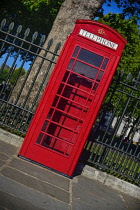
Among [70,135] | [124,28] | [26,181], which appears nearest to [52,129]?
[70,135]

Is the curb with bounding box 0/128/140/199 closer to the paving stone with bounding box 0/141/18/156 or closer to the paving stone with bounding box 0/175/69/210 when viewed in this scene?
the paving stone with bounding box 0/141/18/156

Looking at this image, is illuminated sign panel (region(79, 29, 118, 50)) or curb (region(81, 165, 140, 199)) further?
curb (region(81, 165, 140, 199))

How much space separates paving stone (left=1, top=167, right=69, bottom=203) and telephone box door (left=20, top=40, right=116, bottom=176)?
85 cm

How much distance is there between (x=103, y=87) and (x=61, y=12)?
162 inches

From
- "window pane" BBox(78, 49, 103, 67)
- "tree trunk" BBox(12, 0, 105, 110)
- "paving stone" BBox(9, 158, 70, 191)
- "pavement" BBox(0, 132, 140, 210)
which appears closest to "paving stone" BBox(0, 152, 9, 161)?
"pavement" BBox(0, 132, 140, 210)

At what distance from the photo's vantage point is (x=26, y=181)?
10.7 feet

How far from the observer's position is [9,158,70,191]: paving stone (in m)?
3.71

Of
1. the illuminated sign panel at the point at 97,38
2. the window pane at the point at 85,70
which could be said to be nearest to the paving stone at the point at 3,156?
the window pane at the point at 85,70

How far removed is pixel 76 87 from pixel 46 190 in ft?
6.59

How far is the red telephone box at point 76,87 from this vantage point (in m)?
4.28

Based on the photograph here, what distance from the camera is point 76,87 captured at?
4.31 meters

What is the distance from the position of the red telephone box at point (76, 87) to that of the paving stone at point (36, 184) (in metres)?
0.87

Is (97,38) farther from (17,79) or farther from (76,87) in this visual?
(17,79)

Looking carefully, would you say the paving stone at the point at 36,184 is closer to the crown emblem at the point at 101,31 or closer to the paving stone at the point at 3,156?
the paving stone at the point at 3,156
